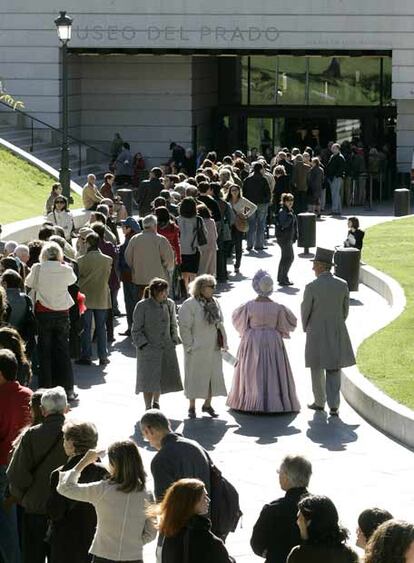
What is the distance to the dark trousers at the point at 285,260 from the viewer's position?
1015 inches

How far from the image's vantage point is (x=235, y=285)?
2611cm

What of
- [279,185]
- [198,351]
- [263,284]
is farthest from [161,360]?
[279,185]

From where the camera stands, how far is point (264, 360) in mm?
16984

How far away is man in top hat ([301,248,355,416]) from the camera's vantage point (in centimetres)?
1700

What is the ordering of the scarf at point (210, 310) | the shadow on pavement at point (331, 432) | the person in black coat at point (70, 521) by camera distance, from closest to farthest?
the person in black coat at point (70, 521) → the shadow on pavement at point (331, 432) → the scarf at point (210, 310)

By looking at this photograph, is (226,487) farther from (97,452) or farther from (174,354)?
(174,354)

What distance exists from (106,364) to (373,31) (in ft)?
84.1

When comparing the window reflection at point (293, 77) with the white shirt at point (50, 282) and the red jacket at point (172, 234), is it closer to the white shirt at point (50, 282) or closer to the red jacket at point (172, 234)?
the red jacket at point (172, 234)

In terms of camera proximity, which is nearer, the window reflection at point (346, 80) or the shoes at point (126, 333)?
the shoes at point (126, 333)

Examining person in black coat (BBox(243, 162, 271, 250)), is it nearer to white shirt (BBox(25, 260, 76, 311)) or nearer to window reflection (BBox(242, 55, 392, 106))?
white shirt (BBox(25, 260, 76, 311))

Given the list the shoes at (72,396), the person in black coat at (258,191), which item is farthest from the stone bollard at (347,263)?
the shoes at (72,396)

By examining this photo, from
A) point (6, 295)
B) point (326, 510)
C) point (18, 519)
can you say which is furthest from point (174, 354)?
point (326, 510)

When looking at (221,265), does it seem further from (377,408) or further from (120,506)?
(120,506)

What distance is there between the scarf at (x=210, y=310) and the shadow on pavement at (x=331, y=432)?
4.78 feet
